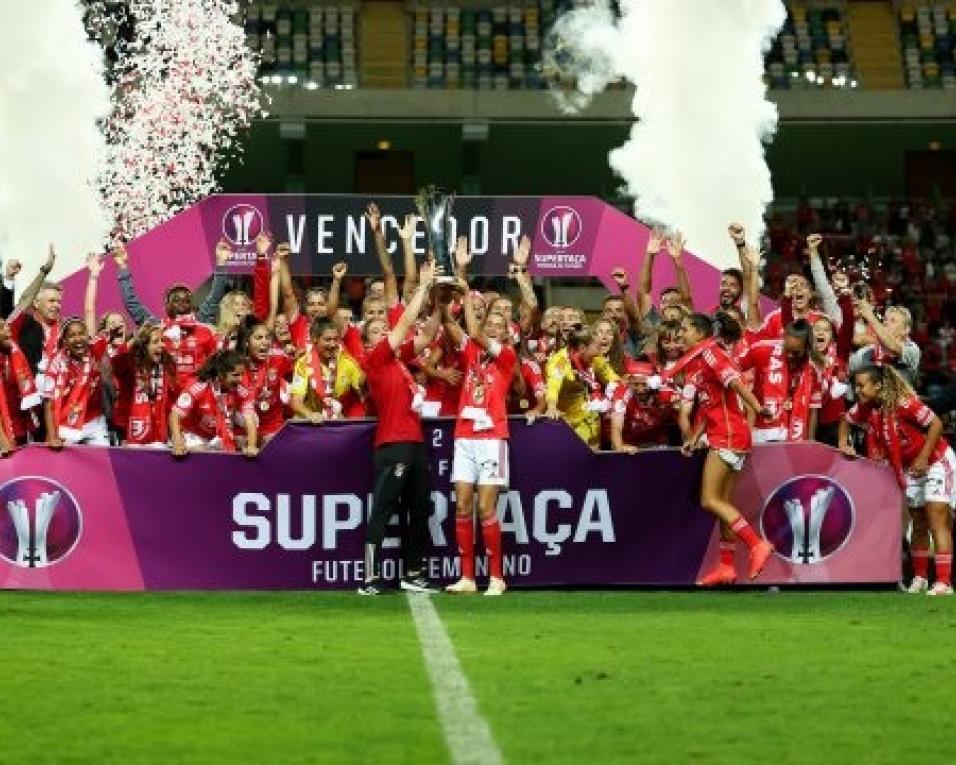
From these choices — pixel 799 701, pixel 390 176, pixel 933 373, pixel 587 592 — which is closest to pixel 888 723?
pixel 799 701

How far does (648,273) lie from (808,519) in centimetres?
252

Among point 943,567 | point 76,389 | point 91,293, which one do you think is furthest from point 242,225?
point 943,567

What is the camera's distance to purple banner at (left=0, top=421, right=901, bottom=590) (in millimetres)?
13508

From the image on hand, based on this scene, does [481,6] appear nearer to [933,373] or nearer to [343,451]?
[933,373]

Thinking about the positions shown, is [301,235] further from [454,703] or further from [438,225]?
[454,703]

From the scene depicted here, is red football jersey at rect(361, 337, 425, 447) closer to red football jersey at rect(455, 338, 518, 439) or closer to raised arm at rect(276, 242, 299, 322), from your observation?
red football jersey at rect(455, 338, 518, 439)

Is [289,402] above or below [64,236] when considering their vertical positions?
below

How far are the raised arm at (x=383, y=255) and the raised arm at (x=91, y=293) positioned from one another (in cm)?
189

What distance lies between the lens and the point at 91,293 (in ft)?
49.5

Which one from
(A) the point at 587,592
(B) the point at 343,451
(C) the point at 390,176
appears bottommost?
(A) the point at 587,592

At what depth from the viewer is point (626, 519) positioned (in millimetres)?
13898

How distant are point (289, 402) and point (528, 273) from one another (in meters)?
2.04

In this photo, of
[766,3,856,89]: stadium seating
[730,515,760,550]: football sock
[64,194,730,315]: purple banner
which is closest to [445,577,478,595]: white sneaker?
[730,515,760,550]: football sock

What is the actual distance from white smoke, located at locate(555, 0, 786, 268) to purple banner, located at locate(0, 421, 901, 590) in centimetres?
704
